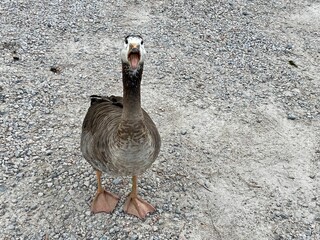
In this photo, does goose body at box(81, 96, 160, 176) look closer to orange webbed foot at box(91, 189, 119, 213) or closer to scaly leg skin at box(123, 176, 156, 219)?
orange webbed foot at box(91, 189, 119, 213)

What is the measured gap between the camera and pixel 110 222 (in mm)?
5727

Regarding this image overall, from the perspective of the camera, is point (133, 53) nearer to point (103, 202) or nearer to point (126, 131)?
point (126, 131)

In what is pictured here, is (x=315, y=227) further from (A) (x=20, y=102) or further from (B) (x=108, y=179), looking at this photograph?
(A) (x=20, y=102)

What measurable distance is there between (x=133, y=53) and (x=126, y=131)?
915 millimetres

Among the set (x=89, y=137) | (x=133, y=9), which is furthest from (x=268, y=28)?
(x=89, y=137)

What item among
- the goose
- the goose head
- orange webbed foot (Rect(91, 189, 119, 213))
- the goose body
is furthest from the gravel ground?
the goose head

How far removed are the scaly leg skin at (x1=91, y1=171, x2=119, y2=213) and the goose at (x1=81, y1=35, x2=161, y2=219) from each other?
302mm

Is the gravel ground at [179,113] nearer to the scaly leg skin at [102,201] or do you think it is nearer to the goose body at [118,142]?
the scaly leg skin at [102,201]

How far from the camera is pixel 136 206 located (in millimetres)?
5828

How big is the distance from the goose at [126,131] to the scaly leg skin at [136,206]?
0.03 meters

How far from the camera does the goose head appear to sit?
4.28 meters

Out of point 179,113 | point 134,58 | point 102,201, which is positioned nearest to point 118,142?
point 134,58

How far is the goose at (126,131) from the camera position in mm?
4422

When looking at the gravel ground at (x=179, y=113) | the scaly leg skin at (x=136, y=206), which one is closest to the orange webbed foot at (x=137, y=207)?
the scaly leg skin at (x=136, y=206)
